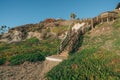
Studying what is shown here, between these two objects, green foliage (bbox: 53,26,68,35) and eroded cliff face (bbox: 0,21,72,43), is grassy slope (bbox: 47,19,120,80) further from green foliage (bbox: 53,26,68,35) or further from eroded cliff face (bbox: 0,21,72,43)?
eroded cliff face (bbox: 0,21,72,43)

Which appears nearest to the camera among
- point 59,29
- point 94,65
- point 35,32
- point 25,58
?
point 94,65

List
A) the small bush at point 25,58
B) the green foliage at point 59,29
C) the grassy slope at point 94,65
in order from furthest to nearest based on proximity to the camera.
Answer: the green foliage at point 59,29, the small bush at point 25,58, the grassy slope at point 94,65

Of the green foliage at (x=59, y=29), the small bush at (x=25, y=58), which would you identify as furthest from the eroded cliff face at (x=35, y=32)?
the small bush at (x=25, y=58)

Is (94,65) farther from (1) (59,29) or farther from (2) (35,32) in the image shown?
(2) (35,32)

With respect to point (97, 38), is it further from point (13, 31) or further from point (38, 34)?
point (13, 31)

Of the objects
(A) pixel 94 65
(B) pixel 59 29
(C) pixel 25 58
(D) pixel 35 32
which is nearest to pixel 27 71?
(C) pixel 25 58

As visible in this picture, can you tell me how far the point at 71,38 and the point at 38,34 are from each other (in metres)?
24.3

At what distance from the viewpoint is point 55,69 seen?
78.9 feet

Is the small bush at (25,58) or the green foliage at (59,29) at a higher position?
the green foliage at (59,29)

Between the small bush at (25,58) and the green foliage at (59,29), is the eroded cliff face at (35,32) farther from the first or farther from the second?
the small bush at (25,58)

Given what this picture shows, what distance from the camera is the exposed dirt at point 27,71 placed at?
80.2ft

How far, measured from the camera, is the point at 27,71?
26.8 meters

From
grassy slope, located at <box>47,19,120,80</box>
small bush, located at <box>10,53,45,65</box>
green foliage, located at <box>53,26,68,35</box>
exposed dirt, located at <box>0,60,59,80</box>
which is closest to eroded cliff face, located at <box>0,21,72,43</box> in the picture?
green foliage, located at <box>53,26,68,35</box>

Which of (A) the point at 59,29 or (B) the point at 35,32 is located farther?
(B) the point at 35,32
